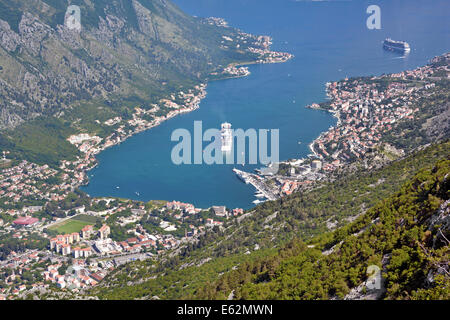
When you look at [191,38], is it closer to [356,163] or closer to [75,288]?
→ [356,163]

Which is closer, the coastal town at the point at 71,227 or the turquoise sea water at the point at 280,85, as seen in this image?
the coastal town at the point at 71,227

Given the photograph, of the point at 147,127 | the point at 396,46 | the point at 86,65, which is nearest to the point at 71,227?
the point at 147,127

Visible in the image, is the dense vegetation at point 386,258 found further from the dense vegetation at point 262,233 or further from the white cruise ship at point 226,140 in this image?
the white cruise ship at point 226,140

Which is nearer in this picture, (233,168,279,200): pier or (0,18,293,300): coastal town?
(0,18,293,300): coastal town

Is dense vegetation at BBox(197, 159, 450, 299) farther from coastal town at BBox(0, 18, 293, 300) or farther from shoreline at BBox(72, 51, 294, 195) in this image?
shoreline at BBox(72, 51, 294, 195)

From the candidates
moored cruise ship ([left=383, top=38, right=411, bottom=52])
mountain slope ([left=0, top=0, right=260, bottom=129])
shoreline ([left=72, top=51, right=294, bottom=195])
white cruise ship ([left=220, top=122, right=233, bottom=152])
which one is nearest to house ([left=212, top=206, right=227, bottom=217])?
white cruise ship ([left=220, top=122, right=233, bottom=152])

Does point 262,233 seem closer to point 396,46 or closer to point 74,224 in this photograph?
point 74,224

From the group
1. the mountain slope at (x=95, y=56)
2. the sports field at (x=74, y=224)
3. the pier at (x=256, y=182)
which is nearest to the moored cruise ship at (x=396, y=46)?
the mountain slope at (x=95, y=56)
